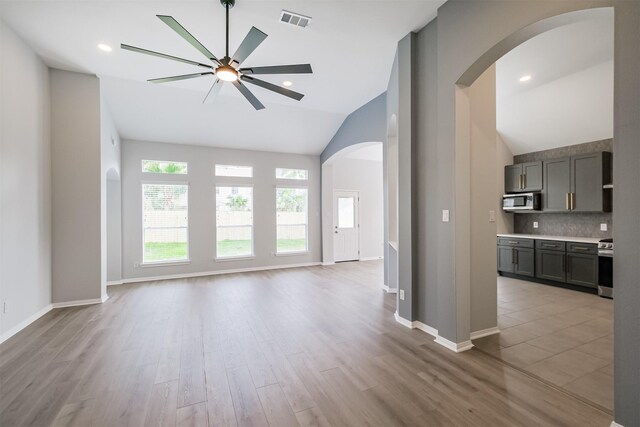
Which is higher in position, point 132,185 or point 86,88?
point 86,88

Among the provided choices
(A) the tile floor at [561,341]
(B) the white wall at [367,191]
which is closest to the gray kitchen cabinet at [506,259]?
(A) the tile floor at [561,341]

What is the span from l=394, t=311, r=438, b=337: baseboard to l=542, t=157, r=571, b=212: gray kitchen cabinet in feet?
13.9

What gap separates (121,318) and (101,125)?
3041mm

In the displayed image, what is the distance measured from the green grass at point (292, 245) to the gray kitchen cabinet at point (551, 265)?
518 cm

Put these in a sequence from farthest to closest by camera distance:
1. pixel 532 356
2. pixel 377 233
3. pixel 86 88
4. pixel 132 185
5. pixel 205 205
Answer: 1. pixel 377 233
2. pixel 205 205
3. pixel 132 185
4. pixel 86 88
5. pixel 532 356

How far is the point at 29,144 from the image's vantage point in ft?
11.5

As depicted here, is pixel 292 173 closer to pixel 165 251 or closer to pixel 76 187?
pixel 165 251

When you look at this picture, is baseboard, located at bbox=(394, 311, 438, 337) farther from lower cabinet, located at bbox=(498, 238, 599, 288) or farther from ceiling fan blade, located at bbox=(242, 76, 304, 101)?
lower cabinet, located at bbox=(498, 238, 599, 288)

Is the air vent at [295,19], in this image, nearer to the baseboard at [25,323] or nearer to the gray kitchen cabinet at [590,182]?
the baseboard at [25,323]

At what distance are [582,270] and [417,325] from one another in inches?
144

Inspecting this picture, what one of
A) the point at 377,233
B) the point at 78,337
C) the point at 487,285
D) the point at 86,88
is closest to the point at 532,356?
the point at 487,285

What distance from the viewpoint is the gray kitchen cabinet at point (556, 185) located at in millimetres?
5203

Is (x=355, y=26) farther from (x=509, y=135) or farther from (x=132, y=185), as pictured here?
(x=132, y=185)

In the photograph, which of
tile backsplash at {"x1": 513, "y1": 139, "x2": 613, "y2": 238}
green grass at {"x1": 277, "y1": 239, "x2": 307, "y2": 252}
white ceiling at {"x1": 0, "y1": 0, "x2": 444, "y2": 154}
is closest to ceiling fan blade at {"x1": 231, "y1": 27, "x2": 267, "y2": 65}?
white ceiling at {"x1": 0, "y1": 0, "x2": 444, "y2": 154}
